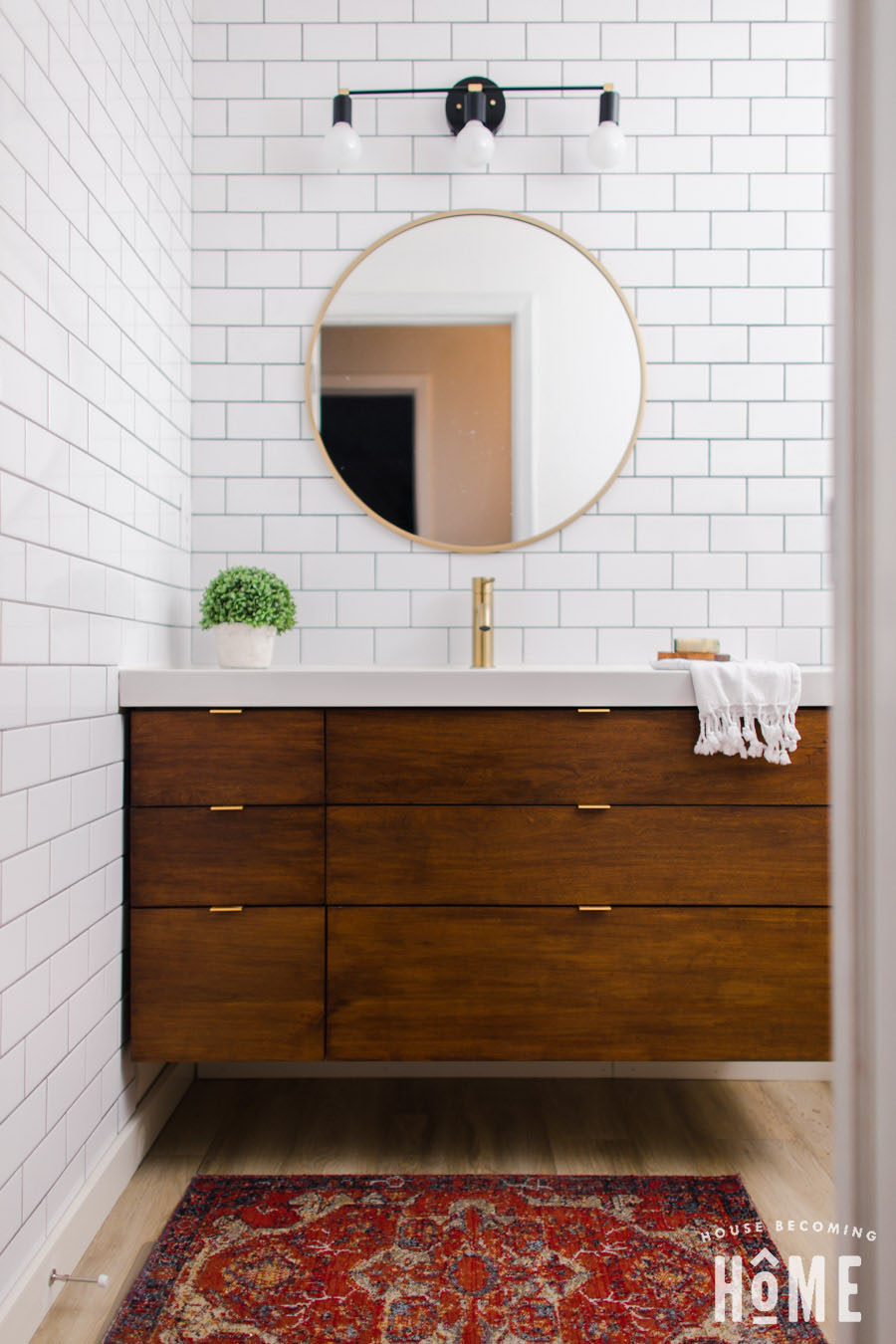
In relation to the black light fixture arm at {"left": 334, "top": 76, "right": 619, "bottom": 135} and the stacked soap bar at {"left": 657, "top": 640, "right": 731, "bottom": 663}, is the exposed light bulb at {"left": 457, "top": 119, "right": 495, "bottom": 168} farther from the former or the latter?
the stacked soap bar at {"left": 657, "top": 640, "right": 731, "bottom": 663}

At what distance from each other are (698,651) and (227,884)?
116 cm

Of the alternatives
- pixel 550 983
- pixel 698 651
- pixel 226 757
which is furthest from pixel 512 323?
pixel 550 983

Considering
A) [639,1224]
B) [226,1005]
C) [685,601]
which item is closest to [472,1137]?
[639,1224]

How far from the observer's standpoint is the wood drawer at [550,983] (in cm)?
173

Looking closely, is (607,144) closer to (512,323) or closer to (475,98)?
(475,98)

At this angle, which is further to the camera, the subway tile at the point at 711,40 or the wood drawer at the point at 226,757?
the subway tile at the point at 711,40

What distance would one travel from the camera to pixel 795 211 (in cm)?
228

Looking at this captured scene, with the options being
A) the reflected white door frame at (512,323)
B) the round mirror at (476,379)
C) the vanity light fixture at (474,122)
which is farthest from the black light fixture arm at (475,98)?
the reflected white door frame at (512,323)

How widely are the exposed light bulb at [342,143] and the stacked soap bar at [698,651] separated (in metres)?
1.40

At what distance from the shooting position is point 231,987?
1729 millimetres

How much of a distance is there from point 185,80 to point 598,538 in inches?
59.3

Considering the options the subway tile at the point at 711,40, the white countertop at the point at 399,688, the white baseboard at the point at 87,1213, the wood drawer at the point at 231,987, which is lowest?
the white baseboard at the point at 87,1213

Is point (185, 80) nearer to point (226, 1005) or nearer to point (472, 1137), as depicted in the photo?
point (226, 1005)

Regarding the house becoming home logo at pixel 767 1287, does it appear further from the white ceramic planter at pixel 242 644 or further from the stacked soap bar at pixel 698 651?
the white ceramic planter at pixel 242 644
